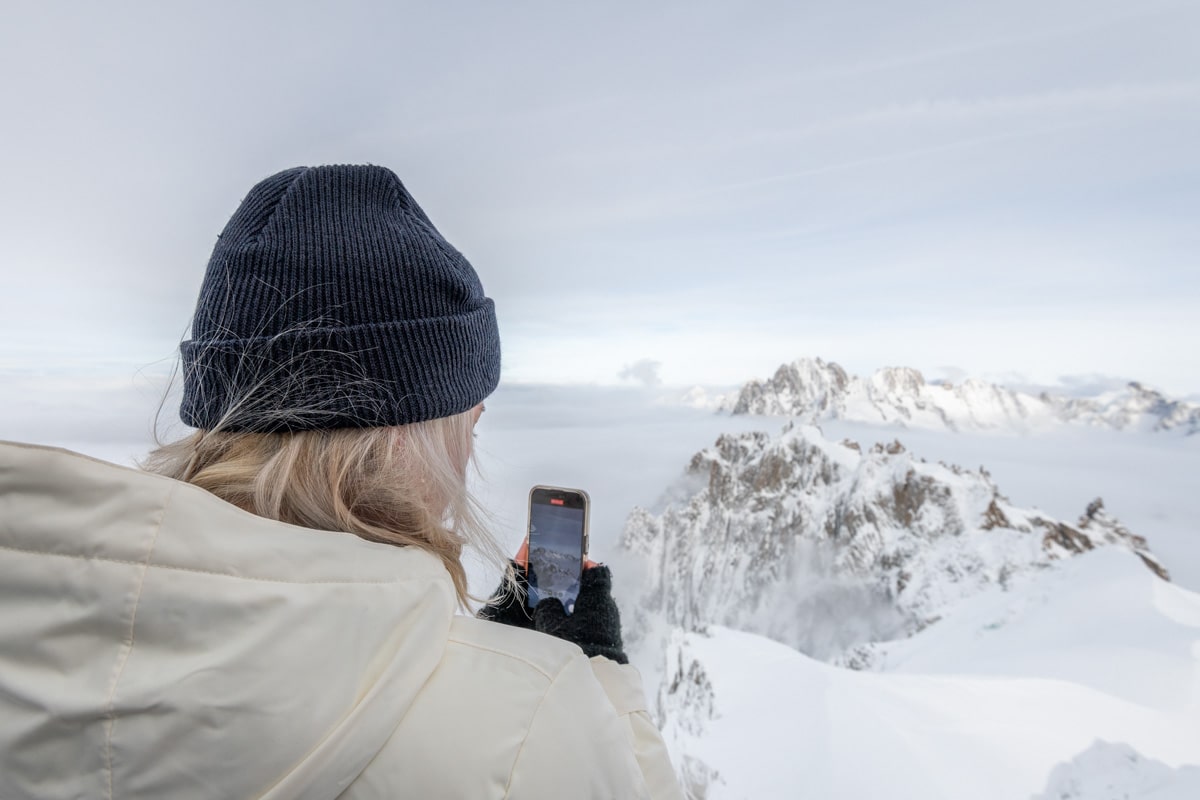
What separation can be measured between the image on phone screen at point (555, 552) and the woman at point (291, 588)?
1.53 ft

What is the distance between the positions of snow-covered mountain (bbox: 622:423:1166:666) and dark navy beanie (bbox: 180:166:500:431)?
8.87 metres

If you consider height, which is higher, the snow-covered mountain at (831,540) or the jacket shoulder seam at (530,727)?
the jacket shoulder seam at (530,727)

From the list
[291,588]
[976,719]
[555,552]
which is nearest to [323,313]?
[291,588]

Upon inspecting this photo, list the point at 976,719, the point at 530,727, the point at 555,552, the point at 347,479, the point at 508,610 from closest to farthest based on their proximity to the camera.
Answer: the point at 530,727
the point at 347,479
the point at 508,610
the point at 555,552
the point at 976,719

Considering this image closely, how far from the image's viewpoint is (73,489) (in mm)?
416

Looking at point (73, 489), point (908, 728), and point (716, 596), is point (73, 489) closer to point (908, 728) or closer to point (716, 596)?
point (908, 728)

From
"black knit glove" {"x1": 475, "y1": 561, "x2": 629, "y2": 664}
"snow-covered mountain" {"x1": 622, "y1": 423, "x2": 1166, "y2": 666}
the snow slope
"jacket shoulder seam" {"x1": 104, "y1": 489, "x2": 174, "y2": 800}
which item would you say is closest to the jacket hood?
"jacket shoulder seam" {"x1": 104, "y1": 489, "x2": 174, "y2": 800}

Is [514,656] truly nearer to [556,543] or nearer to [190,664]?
[190,664]

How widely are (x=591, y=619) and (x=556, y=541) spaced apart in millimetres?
316

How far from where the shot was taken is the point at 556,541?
4.24 feet

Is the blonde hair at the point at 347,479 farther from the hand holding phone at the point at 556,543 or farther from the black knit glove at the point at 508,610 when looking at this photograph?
the hand holding phone at the point at 556,543

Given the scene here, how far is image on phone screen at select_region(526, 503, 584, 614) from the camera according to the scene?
1210 millimetres

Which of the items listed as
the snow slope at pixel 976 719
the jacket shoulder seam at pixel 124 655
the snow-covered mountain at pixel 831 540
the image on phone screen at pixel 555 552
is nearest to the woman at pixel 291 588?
the jacket shoulder seam at pixel 124 655

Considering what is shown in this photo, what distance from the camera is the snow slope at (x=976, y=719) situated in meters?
2.41
